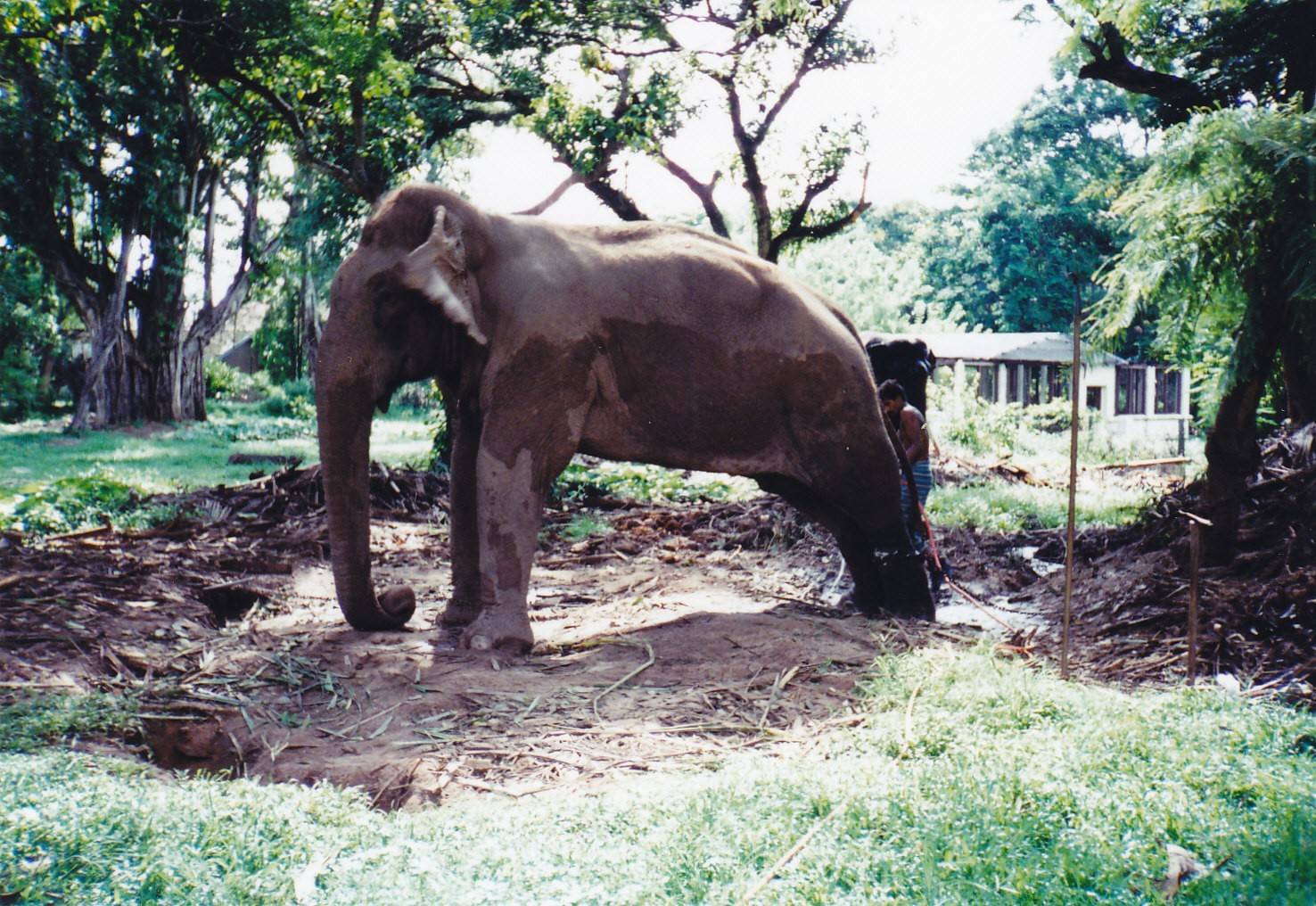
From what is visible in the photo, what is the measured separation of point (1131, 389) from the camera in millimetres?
31438

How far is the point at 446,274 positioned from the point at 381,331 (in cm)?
53

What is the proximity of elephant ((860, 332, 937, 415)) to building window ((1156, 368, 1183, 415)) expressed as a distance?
26.1 metres

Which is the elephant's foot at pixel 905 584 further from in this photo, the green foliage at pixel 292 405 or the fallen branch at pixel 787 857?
the green foliage at pixel 292 405

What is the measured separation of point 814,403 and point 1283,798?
357 centimetres

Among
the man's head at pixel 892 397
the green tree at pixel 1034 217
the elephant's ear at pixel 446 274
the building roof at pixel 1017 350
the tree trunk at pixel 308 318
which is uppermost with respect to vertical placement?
the green tree at pixel 1034 217

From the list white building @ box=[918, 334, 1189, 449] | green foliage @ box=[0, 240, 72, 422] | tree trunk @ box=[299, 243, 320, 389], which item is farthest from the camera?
tree trunk @ box=[299, 243, 320, 389]

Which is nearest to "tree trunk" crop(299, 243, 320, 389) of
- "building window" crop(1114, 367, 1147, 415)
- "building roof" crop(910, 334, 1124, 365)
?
"building roof" crop(910, 334, 1124, 365)

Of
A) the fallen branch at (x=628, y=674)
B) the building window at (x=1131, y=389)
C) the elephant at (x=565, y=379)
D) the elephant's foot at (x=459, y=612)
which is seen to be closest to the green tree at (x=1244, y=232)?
the elephant at (x=565, y=379)

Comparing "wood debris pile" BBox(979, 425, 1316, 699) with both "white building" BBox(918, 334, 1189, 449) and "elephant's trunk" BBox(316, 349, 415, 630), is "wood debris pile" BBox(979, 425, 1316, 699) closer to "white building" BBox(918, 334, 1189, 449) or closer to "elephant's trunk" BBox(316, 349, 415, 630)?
"elephant's trunk" BBox(316, 349, 415, 630)

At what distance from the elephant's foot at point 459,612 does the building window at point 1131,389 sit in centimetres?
2833

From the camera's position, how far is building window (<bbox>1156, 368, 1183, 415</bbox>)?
31703 millimetres

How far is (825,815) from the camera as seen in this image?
3.61m

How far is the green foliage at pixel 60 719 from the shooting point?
449cm

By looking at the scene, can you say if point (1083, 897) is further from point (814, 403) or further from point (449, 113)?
point (449, 113)
